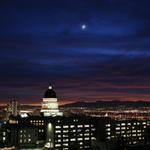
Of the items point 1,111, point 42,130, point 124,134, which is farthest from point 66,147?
point 1,111

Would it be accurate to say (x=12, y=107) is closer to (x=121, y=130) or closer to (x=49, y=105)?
(x=49, y=105)

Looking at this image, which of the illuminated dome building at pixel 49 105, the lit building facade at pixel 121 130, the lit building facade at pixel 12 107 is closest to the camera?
the lit building facade at pixel 121 130

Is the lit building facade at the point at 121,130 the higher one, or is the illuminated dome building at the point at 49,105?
the illuminated dome building at the point at 49,105

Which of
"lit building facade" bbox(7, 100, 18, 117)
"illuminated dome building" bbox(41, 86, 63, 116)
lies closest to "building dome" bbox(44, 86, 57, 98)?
"illuminated dome building" bbox(41, 86, 63, 116)

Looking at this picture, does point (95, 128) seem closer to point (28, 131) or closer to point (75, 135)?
point (75, 135)

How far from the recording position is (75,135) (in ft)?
239

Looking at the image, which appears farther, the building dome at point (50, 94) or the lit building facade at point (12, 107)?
the lit building facade at point (12, 107)

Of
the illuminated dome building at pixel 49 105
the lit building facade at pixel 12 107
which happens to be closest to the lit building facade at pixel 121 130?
the illuminated dome building at pixel 49 105

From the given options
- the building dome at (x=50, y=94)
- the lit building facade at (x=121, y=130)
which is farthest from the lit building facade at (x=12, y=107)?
the lit building facade at (x=121, y=130)

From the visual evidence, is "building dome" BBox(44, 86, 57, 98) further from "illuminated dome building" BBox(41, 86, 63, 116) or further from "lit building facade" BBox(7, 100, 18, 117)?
"lit building facade" BBox(7, 100, 18, 117)

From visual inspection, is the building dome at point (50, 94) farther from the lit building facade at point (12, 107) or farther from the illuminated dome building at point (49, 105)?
the lit building facade at point (12, 107)

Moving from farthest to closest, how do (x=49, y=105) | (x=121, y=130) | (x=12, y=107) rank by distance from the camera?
(x=12, y=107), (x=49, y=105), (x=121, y=130)

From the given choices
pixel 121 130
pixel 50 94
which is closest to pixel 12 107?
pixel 50 94

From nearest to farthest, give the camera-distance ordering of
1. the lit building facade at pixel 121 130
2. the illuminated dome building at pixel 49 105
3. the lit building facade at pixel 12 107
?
the lit building facade at pixel 121 130
the illuminated dome building at pixel 49 105
the lit building facade at pixel 12 107
